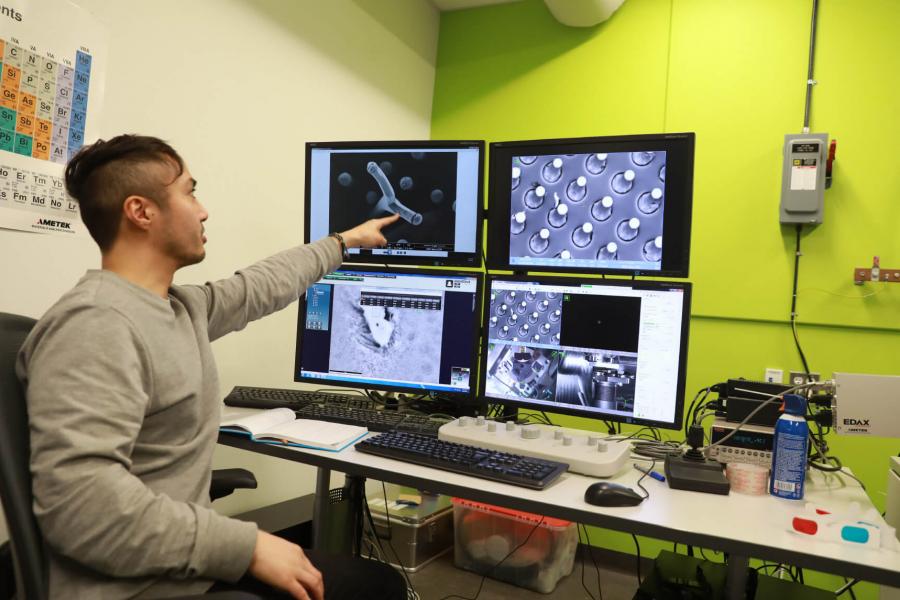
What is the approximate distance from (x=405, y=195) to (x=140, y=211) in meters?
0.85

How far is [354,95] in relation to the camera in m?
2.89

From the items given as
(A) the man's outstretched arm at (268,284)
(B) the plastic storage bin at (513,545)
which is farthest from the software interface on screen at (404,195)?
(B) the plastic storage bin at (513,545)

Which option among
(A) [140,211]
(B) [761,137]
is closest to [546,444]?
(A) [140,211]

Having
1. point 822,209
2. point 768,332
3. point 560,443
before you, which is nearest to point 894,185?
point 822,209

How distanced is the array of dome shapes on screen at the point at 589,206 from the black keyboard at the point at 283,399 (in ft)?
2.19

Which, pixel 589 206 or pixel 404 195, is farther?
pixel 404 195

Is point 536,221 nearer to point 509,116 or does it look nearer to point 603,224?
point 603,224

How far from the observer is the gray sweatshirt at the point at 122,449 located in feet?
2.81

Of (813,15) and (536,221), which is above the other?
(813,15)

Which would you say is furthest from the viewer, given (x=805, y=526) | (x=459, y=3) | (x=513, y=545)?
(x=459, y=3)

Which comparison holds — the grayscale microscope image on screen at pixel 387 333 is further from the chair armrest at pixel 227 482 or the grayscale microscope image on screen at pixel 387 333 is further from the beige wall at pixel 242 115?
the beige wall at pixel 242 115

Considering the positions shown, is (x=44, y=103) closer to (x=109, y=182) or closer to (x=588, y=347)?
(x=109, y=182)

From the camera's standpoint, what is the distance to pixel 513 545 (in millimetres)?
2514

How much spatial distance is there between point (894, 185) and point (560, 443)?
2.05 m
